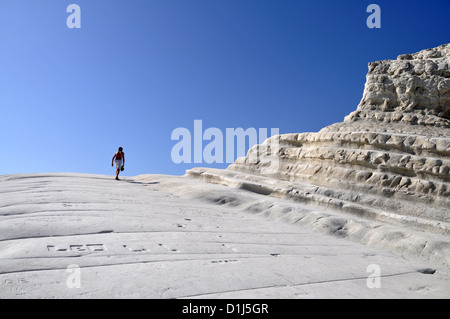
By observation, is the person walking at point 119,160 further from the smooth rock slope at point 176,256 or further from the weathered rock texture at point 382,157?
the smooth rock slope at point 176,256

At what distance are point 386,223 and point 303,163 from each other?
283cm

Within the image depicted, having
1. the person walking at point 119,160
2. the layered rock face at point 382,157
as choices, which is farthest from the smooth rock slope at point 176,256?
the person walking at point 119,160

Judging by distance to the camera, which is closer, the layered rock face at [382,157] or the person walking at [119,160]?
the layered rock face at [382,157]

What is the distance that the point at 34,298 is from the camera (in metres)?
2.28

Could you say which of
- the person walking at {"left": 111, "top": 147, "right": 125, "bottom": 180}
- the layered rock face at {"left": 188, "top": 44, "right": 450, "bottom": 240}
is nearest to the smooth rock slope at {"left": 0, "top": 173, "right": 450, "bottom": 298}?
the layered rock face at {"left": 188, "top": 44, "right": 450, "bottom": 240}

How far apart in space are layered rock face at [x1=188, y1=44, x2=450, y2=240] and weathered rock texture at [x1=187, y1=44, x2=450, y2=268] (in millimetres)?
14

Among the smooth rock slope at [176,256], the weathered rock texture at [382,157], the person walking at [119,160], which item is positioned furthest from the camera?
the person walking at [119,160]

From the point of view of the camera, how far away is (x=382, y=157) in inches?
261

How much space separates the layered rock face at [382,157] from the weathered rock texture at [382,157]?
0.05 feet

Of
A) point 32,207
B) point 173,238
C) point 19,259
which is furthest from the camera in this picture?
point 32,207

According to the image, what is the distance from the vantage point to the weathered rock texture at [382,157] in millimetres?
5902
